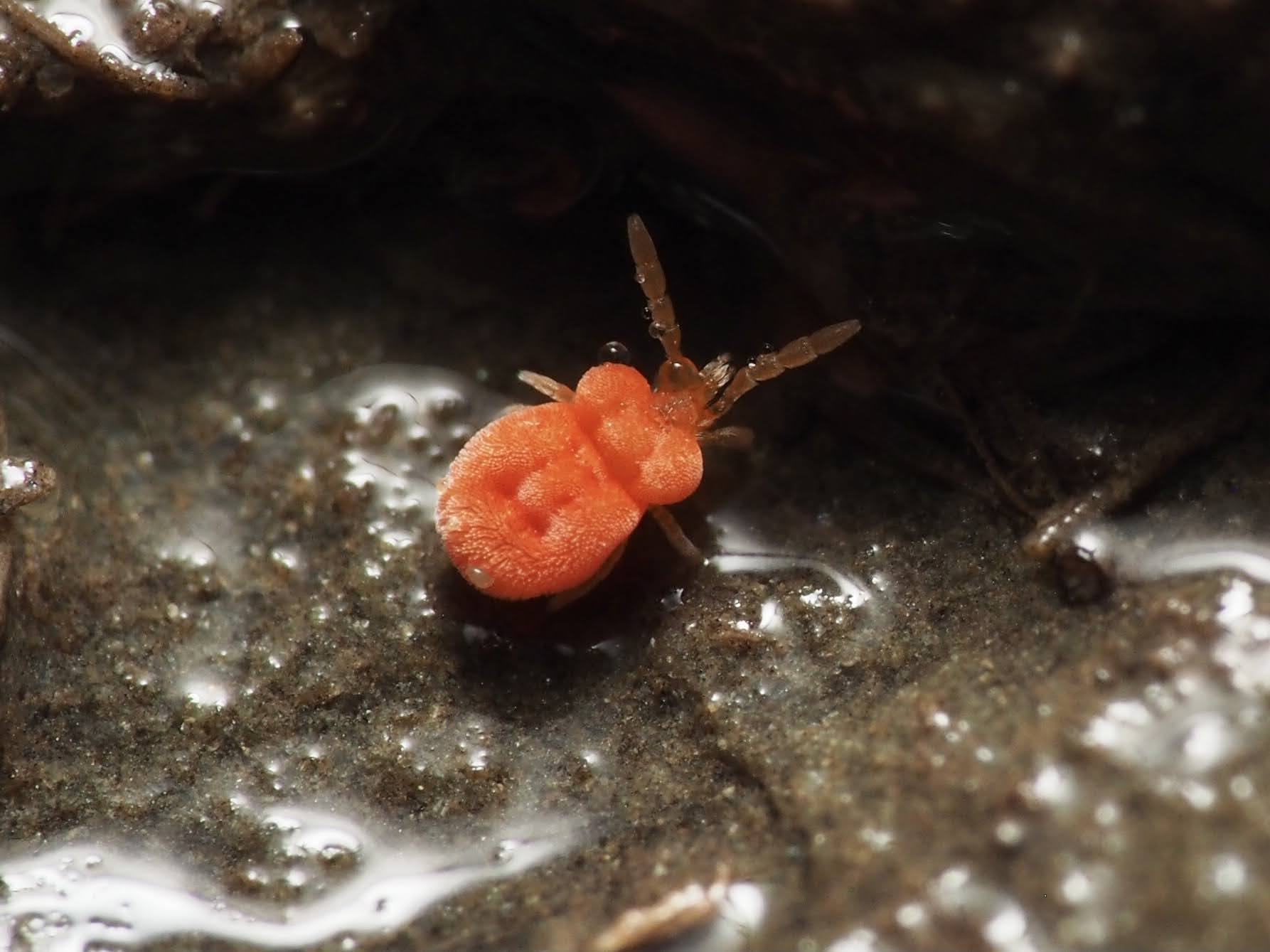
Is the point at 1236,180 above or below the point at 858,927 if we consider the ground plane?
above

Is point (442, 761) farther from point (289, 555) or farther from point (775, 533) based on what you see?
point (775, 533)

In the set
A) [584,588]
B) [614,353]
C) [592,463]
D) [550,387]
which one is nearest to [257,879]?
[584,588]

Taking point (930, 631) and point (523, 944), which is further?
point (930, 631)

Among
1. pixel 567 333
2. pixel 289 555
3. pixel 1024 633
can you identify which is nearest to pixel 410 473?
pixel 289 555

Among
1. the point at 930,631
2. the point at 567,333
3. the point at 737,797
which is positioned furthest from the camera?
the point at 567,333

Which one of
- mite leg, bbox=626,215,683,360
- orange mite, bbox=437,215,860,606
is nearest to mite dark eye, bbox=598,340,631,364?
orange mite, bbox=437,215,860,606

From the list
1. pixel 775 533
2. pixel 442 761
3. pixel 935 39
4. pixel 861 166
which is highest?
pixel 935 39

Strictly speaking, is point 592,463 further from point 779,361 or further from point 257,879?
point 257,879
